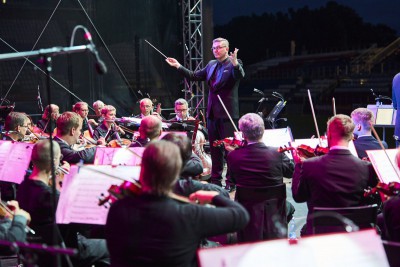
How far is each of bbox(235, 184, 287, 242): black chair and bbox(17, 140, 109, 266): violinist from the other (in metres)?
1.06

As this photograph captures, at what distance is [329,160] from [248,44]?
3262 cm

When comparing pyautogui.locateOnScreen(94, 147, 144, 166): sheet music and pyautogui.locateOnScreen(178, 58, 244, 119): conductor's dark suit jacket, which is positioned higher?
pyautogui.locateOnScreen(178, 58, 244, 119): conductor's dark suit jacket

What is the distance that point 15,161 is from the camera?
4.02 m

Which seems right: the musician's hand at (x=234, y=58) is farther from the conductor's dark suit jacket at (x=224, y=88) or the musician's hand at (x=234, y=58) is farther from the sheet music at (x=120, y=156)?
the sheet music at (x=120, y=156)

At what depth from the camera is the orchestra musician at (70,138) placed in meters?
4.27

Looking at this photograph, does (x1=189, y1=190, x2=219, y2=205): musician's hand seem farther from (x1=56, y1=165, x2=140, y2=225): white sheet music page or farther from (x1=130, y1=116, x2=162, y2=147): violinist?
(x1=130, y1=116, x2=162, y2=147): violinist

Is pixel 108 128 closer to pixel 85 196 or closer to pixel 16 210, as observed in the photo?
pixel 85 196

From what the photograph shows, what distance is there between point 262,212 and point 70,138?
181cm

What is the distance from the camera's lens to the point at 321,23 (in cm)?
3266

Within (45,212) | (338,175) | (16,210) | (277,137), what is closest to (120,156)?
(45,212)

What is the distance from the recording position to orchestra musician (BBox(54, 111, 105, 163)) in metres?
4.27

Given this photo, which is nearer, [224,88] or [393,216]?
[393,216]

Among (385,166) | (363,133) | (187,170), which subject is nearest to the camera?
(385,166)

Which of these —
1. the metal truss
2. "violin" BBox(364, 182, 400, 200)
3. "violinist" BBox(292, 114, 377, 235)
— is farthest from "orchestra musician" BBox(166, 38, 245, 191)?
"violin" BBox(364, 182, 400, 200)
